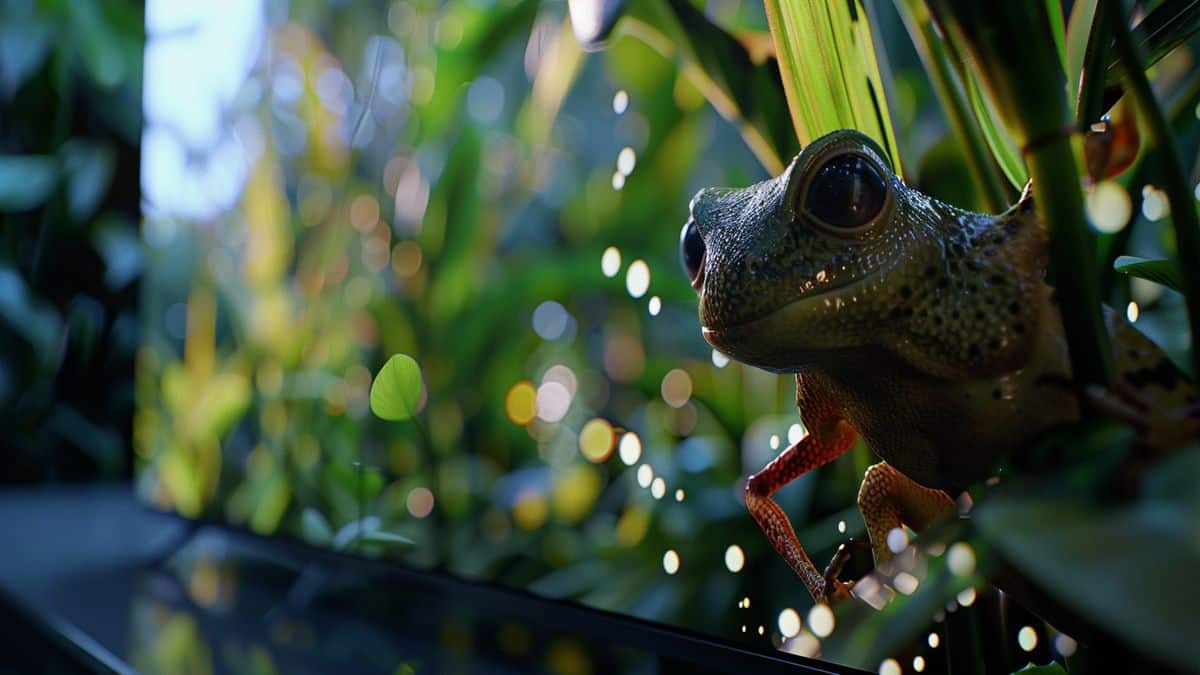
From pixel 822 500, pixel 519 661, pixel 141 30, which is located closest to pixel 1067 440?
pixel 822 500

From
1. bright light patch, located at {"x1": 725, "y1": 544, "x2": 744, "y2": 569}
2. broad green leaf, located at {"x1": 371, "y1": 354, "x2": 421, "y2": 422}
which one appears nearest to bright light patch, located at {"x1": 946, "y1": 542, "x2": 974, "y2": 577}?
bright light patch, located at {"x1": 725, "y1": 544, "x2": 744, "y2": 569}

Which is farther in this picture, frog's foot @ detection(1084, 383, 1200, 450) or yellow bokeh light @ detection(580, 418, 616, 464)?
yellow bokeh light @ detection(580, 418, 616, 464)

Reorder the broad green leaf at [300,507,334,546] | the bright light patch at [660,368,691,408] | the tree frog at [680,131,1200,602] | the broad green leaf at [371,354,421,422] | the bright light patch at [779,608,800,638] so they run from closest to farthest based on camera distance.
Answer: the tree frog at [680,131,1200,602], the bright light patch at [779,608,800,638], the bright light patch at [660,368,691,408], the broad green leaf at [371,354,421,422], the broad green leaf at [300,507,334,546]

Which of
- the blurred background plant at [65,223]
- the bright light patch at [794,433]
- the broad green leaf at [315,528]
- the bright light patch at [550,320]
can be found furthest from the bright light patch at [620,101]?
the blurred background plant at [65,223]

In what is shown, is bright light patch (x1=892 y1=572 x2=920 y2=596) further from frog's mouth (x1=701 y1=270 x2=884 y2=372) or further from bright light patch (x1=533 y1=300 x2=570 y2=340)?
bright light patch (x1=533 y1=300 x2=570 y2=340)

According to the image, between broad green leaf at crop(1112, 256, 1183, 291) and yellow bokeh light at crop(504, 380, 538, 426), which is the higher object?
broad green leaf at crop(1112, 256, 1183, 291)

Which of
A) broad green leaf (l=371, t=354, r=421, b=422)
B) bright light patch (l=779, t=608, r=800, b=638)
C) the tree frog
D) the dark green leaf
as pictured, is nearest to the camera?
the dark green leaf

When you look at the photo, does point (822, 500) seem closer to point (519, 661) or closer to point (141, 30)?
point (519, 661)
